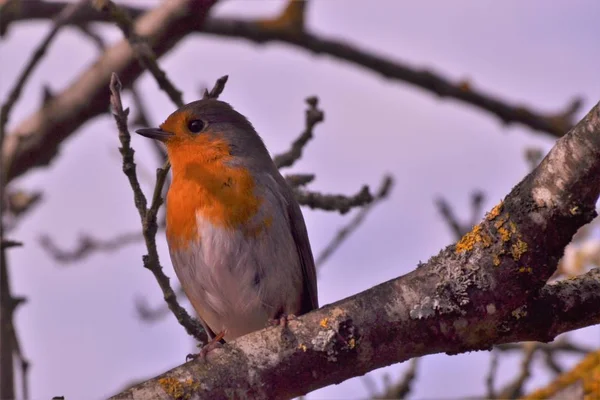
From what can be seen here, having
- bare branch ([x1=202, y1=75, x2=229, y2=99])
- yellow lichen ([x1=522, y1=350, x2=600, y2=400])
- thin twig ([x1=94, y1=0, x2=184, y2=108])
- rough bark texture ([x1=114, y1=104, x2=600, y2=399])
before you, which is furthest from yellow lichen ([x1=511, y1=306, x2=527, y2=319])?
thin twig ([x1=94, y1=0, x2=184, y2=108])

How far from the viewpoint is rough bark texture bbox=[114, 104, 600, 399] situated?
3.36 m

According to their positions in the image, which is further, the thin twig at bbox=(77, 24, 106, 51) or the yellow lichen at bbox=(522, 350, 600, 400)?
the thin twig at bbox=(77, 24, 106, 51)

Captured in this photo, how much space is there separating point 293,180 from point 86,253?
2.64 meters

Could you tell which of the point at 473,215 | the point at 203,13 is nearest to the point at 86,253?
the point at 203,13

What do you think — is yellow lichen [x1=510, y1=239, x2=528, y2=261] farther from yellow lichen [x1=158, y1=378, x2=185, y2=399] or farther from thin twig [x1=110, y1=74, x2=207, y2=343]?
thin twig [x1=110, y1=74, x2=207, y2=343]

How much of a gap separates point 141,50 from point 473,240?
250 cm

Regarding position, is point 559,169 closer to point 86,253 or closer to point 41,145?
point 41,145

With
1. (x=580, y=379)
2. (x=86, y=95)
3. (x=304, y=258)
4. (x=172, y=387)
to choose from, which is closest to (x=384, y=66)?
(x=86, y=95)

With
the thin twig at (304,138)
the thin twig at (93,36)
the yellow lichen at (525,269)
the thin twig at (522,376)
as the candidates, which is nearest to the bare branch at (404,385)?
the thin twig at (522,376)

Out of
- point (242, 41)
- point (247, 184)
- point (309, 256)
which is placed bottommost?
point (309, 256)

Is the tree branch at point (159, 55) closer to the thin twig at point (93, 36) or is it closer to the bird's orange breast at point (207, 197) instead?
the thin twig at point (93, 36)

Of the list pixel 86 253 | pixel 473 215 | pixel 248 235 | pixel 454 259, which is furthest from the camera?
pixel 86 253

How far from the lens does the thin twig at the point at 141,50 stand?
204 inches

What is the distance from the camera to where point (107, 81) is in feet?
21.0
